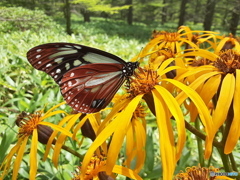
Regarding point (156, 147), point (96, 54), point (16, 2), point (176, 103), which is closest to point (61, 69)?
point (96, 54)

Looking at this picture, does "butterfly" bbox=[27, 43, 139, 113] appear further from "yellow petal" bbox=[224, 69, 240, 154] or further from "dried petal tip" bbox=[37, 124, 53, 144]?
"yellow petal" bbox=[224, 69, 240, 154]

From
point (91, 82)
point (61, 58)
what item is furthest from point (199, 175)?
point (61, 58)

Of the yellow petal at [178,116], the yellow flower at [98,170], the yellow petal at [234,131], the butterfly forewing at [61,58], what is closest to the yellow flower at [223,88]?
the yellow petal at [234,131]

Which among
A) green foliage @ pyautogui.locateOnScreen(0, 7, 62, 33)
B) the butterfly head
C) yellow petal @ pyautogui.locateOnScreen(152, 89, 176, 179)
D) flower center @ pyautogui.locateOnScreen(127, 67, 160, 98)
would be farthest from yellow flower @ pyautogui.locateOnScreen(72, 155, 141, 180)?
green foliage @ pyautogui.locateOnScreen(0, 7, 62, 33)

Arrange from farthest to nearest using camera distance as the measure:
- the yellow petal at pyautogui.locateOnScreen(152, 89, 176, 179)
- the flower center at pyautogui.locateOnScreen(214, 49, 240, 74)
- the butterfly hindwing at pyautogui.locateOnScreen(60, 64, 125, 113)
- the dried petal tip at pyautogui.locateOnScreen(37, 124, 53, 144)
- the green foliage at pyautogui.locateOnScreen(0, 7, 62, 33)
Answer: the green foliage at pyautogui.locateOnScreen(0, 7, 62, 33) → the butterfly hindwing at pyautogui.locateOnScreen(60, 64, 125, 113) → the dried petal tip at pyautogui.locateOnScreen(37, 124, 53, 144) → the flower center at pyautogui.locateOnScreen(214, 49, 240, 74) → the yellow petal at pyautogui.locateOnScreen(152, 89, 176, 179)

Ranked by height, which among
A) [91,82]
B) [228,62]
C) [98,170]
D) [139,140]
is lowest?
[98,170]

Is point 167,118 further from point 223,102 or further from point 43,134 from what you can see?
point 43,134

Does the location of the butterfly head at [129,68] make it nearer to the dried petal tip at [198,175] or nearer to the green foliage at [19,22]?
the dried petal tip at [198,175]
